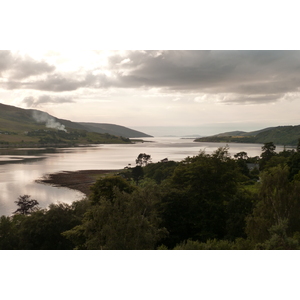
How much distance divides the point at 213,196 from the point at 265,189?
12.9 ft

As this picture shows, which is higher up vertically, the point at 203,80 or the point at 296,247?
the point at 203,80

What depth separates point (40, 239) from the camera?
40.8 ft

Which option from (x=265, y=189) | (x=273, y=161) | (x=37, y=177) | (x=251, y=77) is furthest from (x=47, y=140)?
(x=265, y=189)

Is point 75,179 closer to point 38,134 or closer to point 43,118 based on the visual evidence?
point 38,134

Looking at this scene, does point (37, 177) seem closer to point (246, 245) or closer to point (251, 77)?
point (251, 77)

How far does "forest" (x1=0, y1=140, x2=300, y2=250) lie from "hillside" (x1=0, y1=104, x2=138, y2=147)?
83.1m

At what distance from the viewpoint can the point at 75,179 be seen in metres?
31.5

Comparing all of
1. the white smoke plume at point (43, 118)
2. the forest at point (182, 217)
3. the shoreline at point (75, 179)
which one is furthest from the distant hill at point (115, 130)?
the forest at point (182, 217)

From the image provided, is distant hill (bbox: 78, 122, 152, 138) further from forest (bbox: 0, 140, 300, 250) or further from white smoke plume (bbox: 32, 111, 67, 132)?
forest (bbox: 0, 140, 300, 250)

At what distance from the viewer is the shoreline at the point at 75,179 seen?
93.0 ft

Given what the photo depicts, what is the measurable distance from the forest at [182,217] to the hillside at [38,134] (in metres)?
83.1

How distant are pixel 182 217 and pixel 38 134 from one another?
119m

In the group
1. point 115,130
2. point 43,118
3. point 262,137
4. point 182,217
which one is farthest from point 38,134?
point 182,217

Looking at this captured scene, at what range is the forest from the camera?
8047 mm
